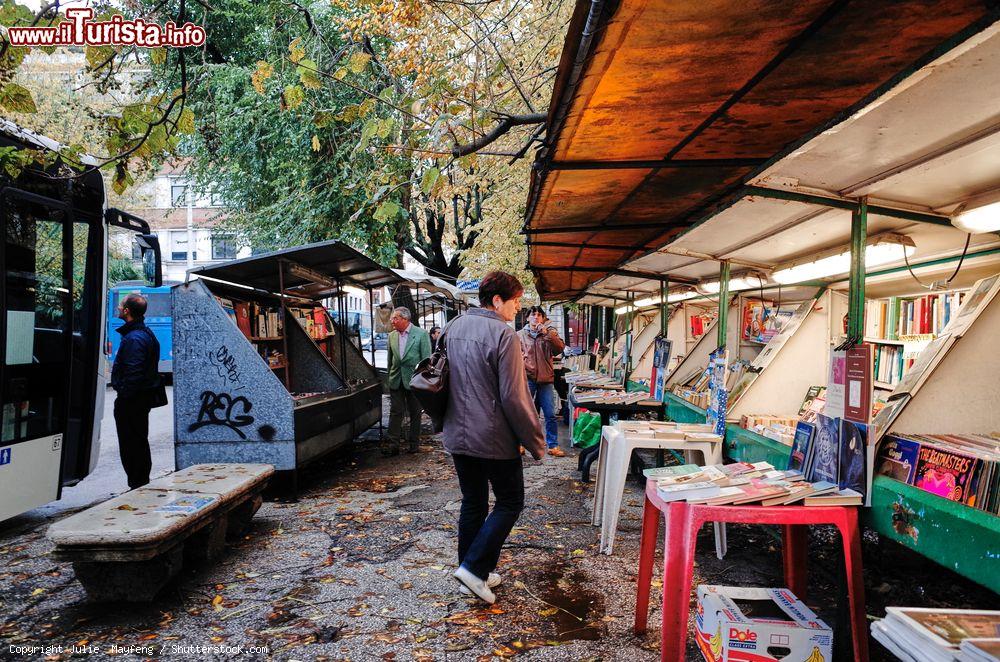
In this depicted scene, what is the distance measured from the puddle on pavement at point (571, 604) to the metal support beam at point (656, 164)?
2.72 m

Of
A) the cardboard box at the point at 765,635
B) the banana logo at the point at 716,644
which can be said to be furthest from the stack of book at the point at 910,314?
the banana logo at the point at 716,644

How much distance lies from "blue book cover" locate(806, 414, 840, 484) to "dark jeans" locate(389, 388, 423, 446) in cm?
630

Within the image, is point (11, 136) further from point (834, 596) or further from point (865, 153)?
point (834, 596)

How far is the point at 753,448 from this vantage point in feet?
16.0

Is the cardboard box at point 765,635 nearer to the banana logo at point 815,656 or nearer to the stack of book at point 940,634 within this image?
the banana logo at point 815,656

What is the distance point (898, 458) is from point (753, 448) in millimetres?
1595

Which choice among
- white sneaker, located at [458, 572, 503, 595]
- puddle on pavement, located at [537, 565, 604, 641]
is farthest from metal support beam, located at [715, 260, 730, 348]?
white sneaker, located at [458, 572, 503, 595]

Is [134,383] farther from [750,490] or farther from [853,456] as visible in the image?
[853,456]

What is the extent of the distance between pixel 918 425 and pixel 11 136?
705 centimetres

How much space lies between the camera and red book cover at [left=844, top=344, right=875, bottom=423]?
3.33m

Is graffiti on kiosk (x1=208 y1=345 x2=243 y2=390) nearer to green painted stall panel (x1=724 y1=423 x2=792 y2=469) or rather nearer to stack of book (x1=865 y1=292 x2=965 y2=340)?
green painted stall panel (x1=724 y1=423 x2=792 y2=469)

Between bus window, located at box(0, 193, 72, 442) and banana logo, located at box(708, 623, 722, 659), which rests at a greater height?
bus window, located at box(0, 193, 72, 442)

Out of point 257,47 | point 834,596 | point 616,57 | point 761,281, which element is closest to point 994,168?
point 616,57

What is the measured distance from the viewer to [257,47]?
1398 centimetres
